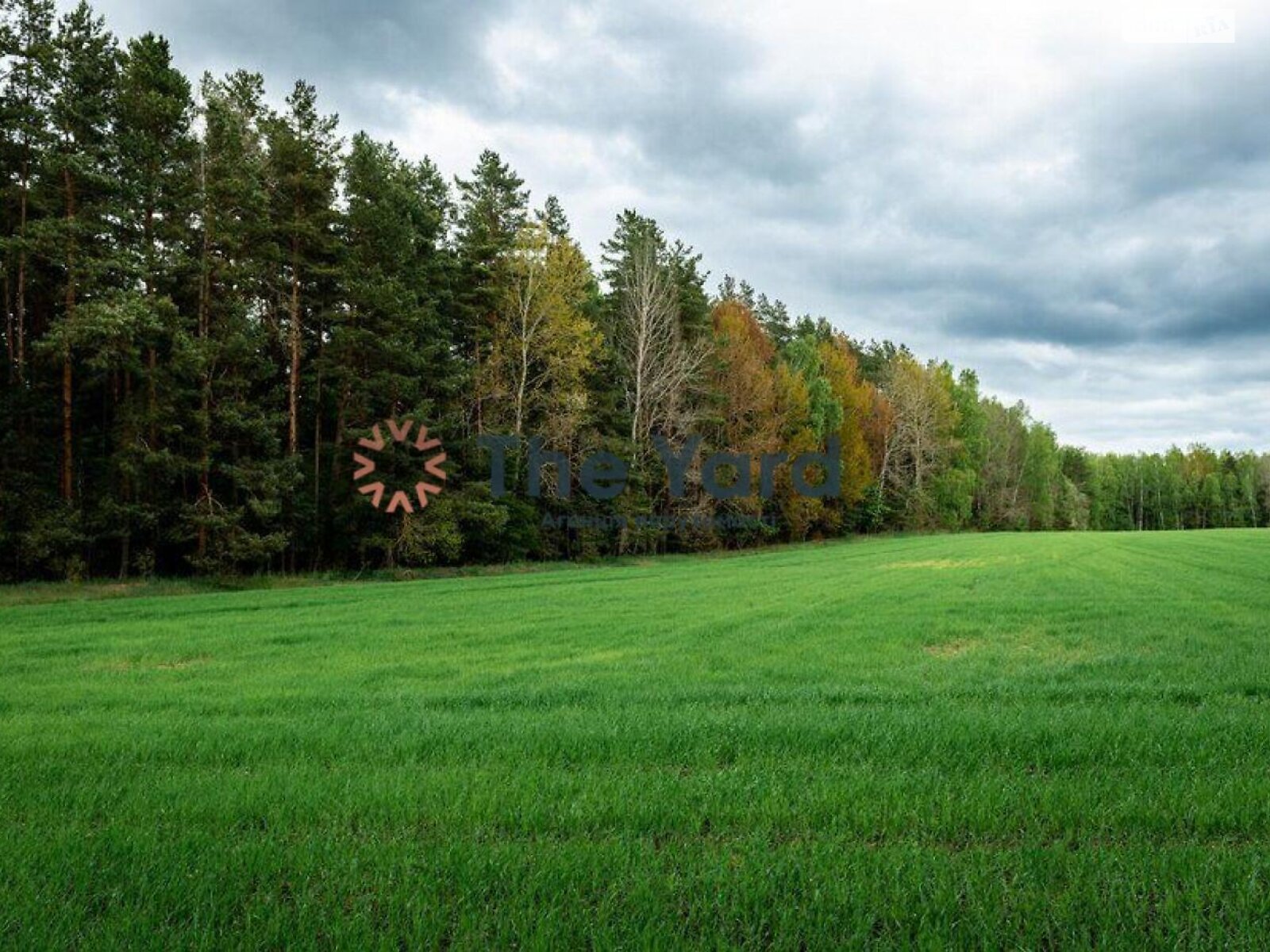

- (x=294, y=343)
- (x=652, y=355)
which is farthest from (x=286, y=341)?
(x=652, y=355)

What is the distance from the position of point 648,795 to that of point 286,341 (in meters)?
26.9

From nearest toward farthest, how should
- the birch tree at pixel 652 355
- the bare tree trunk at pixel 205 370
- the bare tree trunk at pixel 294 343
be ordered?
1. the bare tree trunk at pixel 205 370
2. the bare tree trunk at pixel 294 343
3. the birch tree at pixel 652 355

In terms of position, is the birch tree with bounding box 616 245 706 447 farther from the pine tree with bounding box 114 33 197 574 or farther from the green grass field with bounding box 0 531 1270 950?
the green grass field with bounding box 0 531 1270 950

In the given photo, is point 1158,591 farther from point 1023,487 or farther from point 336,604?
point 1023,487

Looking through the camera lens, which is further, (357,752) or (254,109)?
(254,109)

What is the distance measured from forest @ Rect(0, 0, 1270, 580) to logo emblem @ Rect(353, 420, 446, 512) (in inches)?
24.3

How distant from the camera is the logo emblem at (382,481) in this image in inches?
980

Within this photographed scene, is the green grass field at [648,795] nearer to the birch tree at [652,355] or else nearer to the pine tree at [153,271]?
the pine tree at [153,271]

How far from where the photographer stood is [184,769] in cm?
432

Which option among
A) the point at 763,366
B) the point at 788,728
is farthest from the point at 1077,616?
the point at 763,366

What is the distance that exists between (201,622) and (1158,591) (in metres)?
19.3

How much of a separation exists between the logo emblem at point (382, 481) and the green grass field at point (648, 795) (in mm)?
15871

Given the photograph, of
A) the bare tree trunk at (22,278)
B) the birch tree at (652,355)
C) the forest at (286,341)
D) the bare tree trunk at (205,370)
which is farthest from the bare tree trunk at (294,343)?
the birch tree at (652,355)

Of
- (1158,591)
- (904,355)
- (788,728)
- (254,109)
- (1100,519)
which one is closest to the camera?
(788,728)
